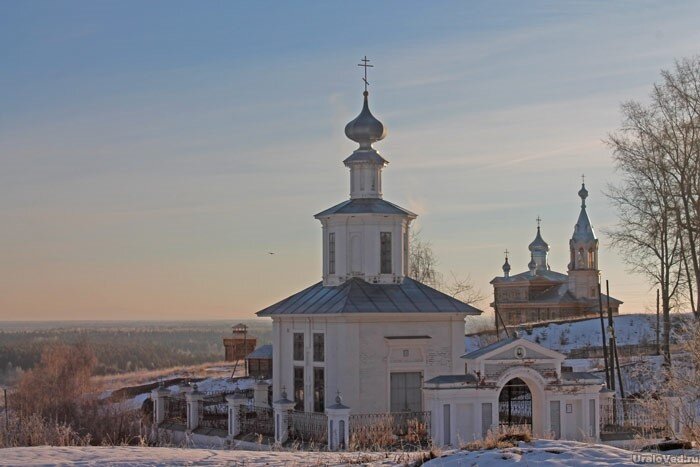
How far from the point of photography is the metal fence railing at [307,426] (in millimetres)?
26867

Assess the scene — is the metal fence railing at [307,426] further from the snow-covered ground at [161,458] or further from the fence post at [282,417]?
the snow-covered ground at [161,458]

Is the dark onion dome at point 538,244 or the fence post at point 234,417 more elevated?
the dark onion dome at point 538,244

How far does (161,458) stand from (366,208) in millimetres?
16065

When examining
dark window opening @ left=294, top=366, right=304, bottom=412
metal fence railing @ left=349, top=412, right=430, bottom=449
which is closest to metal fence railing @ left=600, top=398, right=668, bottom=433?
metal fence railing @ left=349, top=412, right=430, bottom=449

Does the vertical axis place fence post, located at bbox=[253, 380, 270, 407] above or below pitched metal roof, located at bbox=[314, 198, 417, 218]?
below

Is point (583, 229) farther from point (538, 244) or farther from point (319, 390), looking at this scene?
point (319, 390)

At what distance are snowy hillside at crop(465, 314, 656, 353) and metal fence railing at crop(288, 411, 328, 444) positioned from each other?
1927 centimetres

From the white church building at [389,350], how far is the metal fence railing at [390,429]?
1.63 feet

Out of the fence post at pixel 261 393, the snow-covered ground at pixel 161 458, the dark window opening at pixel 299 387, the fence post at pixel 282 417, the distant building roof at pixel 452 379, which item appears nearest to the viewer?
the snow-covered ground at pixel 161 458

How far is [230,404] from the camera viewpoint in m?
28.9

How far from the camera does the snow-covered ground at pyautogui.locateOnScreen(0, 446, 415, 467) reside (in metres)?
15.1

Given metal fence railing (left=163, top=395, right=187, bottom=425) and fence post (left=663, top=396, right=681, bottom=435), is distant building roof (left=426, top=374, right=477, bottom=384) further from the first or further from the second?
metal fence railing (left=163, top=395, right=187, bottom=425)

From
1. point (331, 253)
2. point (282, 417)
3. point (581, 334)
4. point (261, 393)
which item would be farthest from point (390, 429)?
point (581, 334)

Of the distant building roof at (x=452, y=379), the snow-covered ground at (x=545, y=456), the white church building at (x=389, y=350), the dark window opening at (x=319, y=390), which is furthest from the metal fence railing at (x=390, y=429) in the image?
the snow-covered ground at (x=545, y=456)
